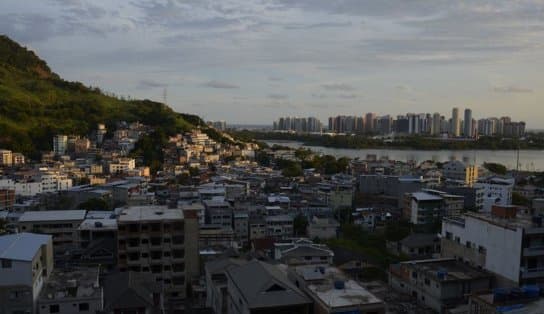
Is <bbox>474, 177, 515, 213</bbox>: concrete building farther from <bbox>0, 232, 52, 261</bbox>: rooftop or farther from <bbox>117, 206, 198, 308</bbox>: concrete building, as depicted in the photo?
<bbox>0, 232, 52, 261</bbox>: rooftop

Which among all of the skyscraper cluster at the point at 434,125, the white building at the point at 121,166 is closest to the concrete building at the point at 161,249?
the white building at the point at 121,166

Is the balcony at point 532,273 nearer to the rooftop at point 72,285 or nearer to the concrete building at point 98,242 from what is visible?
the rooftop at point 72,285

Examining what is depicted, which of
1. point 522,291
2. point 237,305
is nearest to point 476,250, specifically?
point 522,291

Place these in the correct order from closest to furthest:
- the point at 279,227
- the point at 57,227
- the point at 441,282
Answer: the point at 441,282 → the point at 57,227 → the point at 279,227

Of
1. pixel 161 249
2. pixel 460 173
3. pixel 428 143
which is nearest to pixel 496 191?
pixel 460 173

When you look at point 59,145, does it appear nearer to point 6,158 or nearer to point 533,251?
point 6,158

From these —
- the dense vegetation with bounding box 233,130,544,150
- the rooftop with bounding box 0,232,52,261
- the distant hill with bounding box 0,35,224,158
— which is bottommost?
the rooftop with bounding box 0,232,52,261

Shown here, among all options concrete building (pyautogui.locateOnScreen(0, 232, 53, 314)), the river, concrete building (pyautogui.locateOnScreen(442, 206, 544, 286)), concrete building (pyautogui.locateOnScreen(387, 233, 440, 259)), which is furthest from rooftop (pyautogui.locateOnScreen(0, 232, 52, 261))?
the river
